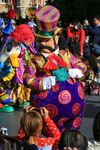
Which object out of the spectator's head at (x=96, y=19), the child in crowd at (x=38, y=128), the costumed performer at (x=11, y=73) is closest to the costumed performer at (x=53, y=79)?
the child in crowd at (x=38, y=128)

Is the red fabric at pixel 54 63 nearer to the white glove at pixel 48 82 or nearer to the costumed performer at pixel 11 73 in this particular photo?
the white glove at pixel 48 82

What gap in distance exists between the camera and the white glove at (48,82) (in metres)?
4.39

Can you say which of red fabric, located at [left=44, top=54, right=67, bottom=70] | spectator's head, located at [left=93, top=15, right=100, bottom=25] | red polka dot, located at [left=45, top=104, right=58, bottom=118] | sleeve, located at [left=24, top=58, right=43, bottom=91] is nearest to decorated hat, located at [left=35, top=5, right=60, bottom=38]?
red fabric, located at [left=44, top=54, right=67, bottom=70]

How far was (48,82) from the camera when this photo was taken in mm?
4395

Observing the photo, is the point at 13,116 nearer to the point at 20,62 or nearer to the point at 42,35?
the point at 20,62

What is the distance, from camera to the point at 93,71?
1027 centimetres

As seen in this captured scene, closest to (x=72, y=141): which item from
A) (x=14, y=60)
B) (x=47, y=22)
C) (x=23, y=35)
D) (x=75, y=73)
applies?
(x=75, y=73)

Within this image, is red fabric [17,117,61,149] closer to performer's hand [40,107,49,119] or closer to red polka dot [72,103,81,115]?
performer's hand [40,107,49,119]

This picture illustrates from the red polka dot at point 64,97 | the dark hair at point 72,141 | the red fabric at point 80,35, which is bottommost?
the red fabric at point 80,35

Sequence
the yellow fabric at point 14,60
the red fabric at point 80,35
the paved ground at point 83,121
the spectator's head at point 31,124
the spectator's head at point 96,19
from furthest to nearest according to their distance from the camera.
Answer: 1. the red fabric at point 80,35
2. the spectator's head at point 96,19
3. the yellow fabric at point 14,60
4. the paved ground at point 83,121
5. the spectator's head at point 31,124

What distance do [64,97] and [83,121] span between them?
281 centimetres

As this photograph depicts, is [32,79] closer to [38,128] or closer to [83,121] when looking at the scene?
[38,128]

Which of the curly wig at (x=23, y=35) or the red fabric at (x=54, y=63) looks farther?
the curly wig at (x=23, y=35)

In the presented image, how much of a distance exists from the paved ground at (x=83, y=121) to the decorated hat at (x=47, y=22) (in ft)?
6.75
